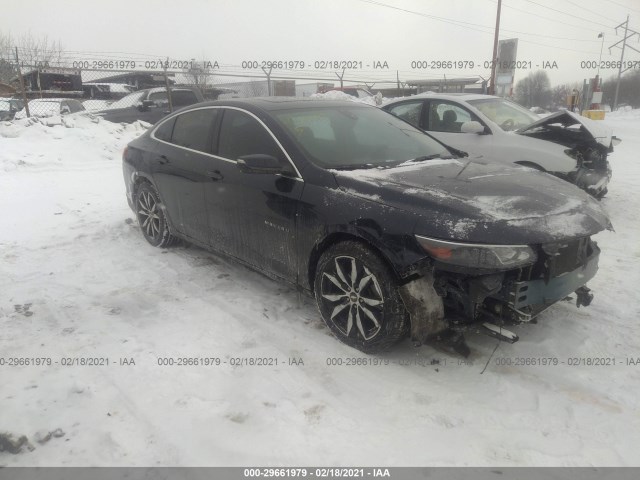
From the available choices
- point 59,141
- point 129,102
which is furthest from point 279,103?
point 129,102

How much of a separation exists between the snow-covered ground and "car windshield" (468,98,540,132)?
2.58 m

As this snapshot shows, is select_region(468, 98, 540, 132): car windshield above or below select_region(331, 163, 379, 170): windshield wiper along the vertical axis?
above

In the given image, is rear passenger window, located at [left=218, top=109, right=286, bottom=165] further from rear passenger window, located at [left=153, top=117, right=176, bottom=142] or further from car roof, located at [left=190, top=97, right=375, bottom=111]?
rear passenger window, located at [left=153, top=117, right=176, bottom=142]

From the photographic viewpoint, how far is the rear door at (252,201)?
3.42 metres

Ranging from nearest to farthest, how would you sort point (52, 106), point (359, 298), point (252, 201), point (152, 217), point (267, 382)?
1. point (267, 382)
2. point (359, 298)
3. point (252, 201)
4. point (152, 217)
5. point (52, 106)

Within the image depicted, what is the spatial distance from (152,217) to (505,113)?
5046 mm

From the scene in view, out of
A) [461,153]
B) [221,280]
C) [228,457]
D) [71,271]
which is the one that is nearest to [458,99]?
[461,153]

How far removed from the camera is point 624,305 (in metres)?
3.66

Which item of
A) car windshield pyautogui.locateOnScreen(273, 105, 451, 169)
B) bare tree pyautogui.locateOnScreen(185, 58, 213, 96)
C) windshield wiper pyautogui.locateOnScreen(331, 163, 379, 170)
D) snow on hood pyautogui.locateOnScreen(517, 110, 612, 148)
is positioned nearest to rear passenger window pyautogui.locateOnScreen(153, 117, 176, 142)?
car windshield pyautogui.locateOnScreen(273, 105, 451, 169)

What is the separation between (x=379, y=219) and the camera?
9.34 feet

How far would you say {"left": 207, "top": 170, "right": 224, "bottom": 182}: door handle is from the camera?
394 cm

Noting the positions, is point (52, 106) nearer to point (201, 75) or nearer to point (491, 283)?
point (201, 75)

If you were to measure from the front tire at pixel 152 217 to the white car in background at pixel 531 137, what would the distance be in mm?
3082
